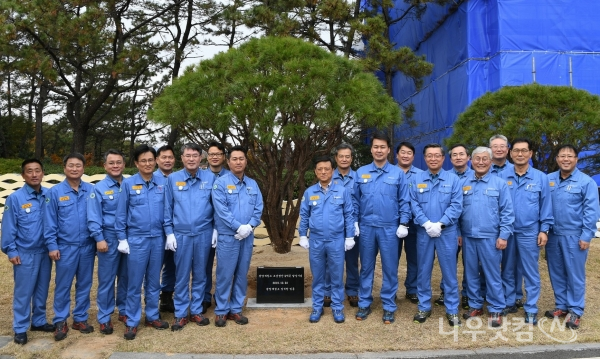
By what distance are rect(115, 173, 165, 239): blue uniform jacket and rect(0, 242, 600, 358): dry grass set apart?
2.97 ft

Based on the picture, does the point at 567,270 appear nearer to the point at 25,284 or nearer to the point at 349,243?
the point at 349,243

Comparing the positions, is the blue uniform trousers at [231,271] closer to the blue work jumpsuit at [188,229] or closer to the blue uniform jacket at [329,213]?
the blue work jumpsuit at [188,229]

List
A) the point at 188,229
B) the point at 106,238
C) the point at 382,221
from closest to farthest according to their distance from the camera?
the point at 106,238
the point at 188,229
the point at 382,221

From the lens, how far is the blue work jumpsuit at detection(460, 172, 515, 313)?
4.25 m

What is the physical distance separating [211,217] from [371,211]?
59.5 inches

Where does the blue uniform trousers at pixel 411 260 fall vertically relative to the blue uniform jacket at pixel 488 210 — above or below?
below

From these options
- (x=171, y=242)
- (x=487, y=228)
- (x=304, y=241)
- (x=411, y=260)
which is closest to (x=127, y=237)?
(x=171, y=242)

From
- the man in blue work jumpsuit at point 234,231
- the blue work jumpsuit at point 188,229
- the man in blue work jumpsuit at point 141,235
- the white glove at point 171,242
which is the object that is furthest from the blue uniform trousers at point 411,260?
the man in blue work jumpsuit at point 141,235

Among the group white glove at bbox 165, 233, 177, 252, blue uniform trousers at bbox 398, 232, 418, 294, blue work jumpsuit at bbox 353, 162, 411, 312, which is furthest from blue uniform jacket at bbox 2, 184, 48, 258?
blue uniform trousers at bbox 398, 232, 418, 294

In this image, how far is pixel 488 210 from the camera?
425cm

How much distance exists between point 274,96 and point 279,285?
198cm

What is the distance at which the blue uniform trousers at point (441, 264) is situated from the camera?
14.0 feet

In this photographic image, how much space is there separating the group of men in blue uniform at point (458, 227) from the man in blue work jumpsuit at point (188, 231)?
3.09 ft

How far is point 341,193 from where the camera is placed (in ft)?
14.3
